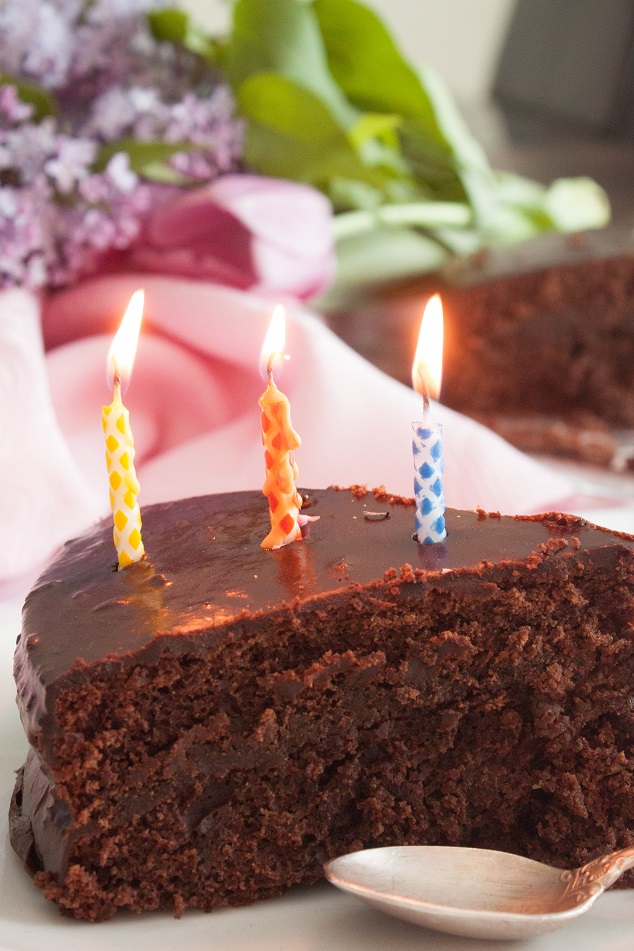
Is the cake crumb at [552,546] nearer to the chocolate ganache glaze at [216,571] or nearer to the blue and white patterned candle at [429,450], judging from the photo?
the chocolate ganache glaze at [216,571]

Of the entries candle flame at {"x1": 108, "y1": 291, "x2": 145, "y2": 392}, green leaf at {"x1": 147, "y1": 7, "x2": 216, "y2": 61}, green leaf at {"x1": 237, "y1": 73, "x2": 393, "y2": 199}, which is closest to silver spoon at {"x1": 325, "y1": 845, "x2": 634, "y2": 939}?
candle flame at {"x1": 108, "y1": 291, "x2": 145, "y2": 392}

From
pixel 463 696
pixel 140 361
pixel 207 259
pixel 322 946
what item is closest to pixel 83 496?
pixel 140 361

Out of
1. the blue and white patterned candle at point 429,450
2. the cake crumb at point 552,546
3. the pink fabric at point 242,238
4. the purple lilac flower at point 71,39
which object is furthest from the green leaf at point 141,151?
the cake crumb at point 552,546

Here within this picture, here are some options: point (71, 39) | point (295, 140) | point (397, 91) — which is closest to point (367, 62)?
point (397, 91)

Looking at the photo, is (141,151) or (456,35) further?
(456,35)

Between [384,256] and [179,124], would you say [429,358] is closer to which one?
[179,124]

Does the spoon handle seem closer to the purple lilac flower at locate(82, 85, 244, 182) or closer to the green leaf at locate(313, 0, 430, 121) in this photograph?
the purple lilac flower at locate(82, 85, 244, 182)
